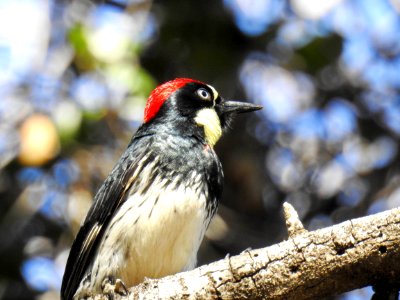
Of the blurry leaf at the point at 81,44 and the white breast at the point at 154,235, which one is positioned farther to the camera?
the blurry leaf at the point at 81,44

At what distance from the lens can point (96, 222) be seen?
14.4 feet

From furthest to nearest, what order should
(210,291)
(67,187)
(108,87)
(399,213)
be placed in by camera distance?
(67,187)
(108,87)
(210,291)
(399,213)

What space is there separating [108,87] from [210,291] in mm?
2683

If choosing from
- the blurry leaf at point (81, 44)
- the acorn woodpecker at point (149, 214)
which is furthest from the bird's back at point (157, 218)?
the blurry leaf at point (81, 44)

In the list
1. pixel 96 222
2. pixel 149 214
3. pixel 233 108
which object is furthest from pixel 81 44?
pixel 149 214

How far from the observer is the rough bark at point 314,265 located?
302 cm

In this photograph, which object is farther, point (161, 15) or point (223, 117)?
point (161, 15)

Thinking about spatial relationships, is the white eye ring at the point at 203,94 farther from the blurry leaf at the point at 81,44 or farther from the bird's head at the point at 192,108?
the blurry leaf at the point at 81,44

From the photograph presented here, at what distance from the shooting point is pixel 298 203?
20.9ft

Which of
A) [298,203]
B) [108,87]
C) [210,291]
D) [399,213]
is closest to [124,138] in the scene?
[108,87]

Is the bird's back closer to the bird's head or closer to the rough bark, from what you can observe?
the bird's head

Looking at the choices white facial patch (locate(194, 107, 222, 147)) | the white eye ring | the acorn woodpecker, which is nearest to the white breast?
the acorn woodpecker

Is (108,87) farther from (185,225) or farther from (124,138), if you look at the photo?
(185,225)

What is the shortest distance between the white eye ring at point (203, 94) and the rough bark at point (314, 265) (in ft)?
6.05
